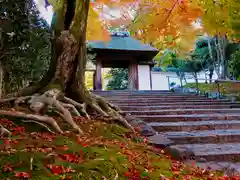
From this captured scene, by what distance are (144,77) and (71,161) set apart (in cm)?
1771

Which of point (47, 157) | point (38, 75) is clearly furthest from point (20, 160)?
point (38, 75)

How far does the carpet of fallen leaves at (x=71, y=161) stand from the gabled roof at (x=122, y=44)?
1445cm

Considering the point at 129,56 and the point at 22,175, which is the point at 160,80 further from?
the point at 22,175

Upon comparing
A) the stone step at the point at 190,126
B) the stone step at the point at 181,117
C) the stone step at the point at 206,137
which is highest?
the stone step at the point at 181,117

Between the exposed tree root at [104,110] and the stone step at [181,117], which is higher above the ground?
the exposed tree root at [104,110]

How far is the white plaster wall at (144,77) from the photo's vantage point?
19.8 meters

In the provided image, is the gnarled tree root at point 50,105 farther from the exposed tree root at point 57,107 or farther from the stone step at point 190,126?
the stone step at point 190,126

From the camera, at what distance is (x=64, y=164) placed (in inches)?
90.3

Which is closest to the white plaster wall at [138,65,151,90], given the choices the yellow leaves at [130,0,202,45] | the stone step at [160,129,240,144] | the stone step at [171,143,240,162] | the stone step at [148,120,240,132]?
the yellow leaves at [130,0,202,45]

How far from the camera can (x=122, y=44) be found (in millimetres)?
19078

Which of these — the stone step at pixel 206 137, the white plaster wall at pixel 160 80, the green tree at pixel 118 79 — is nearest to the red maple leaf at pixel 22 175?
the stone step at pixel 206 137

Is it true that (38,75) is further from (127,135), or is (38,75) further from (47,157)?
(47,157)

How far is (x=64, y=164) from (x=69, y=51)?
12.7ft

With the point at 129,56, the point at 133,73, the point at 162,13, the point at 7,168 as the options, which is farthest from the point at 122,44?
the point at 7,168
